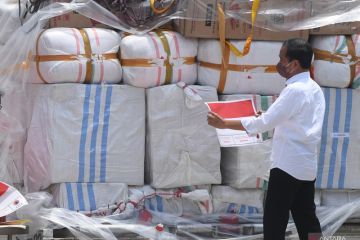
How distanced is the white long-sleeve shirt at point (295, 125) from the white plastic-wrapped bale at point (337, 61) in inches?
45.1

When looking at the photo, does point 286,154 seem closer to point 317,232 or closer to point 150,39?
point 317,232

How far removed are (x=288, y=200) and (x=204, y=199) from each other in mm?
1163

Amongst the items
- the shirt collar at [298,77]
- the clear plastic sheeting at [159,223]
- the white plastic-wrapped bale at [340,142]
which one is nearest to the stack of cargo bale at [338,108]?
the white plastic-wrapped bale at [340,142]

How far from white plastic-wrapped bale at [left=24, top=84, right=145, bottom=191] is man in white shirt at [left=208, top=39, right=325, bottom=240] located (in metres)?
1.10

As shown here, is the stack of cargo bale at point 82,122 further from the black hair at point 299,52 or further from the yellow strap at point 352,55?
the yellow strap at point 352,55

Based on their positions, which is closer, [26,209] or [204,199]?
[26,209]

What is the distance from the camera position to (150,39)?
5.63m

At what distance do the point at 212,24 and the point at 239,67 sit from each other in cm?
35

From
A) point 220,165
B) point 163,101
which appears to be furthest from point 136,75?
point 220,165

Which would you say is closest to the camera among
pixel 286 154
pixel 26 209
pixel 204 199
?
pixel 286 154

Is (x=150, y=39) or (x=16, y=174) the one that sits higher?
(x=150, y=39)

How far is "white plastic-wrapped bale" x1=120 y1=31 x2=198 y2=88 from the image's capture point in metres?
5.59

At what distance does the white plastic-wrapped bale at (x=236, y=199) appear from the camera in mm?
5871

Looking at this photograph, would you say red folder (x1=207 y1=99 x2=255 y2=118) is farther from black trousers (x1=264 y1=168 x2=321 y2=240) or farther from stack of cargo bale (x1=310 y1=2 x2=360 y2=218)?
stack of cargo bale (x1=310 y1=2 x2=360 y2=218)
